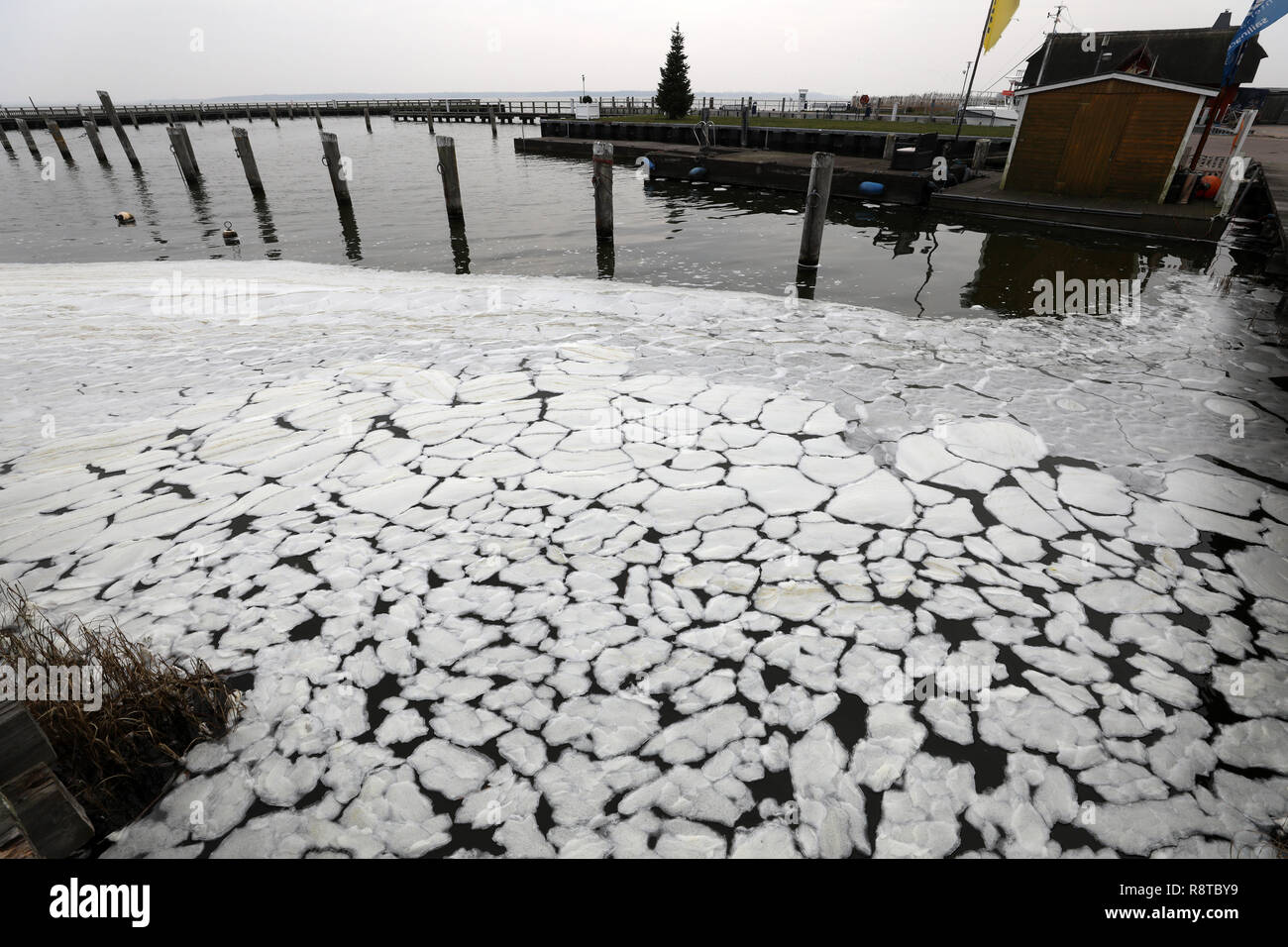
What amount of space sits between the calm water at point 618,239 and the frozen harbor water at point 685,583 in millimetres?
4920

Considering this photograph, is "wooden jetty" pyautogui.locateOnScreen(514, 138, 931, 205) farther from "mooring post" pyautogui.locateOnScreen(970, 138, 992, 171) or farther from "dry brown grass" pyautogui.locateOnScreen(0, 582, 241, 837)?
"dry brown grass" pyautogui.locateOnScreen(0, 582, 241, 837)

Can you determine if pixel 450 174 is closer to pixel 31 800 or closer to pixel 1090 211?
pixel 1090 211

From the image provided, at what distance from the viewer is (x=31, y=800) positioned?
1.88m

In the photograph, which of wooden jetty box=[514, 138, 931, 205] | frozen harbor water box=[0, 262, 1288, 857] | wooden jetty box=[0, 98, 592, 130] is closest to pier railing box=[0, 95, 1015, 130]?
wooden jetty box=[0, 98, 592, 130]

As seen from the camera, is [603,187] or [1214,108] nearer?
[603,187]

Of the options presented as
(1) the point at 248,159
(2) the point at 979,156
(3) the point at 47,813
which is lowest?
(3) the point at 47,813

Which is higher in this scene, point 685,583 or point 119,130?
point 119,130

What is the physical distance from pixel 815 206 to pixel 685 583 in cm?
876

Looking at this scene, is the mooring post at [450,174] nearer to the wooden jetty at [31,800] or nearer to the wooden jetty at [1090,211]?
the wooden jetty at [1090,211]

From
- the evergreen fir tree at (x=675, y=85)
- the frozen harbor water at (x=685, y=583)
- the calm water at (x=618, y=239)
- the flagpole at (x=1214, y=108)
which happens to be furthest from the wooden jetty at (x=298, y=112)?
the frozen harbor water at (x=685, y=583)

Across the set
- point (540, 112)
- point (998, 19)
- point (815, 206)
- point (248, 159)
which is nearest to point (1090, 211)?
point (998, 19)

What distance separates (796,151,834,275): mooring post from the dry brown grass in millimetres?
9790

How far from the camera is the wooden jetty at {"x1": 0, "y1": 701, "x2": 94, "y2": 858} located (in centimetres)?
175
